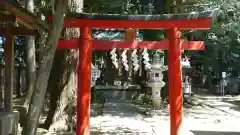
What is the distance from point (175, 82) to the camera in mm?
8008

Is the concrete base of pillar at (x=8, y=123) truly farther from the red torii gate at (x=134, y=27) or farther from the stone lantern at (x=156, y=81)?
the stone lantern at (x=156, y=81)

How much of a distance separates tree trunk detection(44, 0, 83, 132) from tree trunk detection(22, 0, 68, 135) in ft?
13.7

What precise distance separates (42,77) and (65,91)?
4.38 m

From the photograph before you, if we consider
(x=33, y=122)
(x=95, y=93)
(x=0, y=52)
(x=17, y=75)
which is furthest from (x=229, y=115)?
(x=0, y=52)

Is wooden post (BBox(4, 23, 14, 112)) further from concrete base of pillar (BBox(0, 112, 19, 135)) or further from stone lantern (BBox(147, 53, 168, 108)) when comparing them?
stone lantern (BBox(147, 53, 168, 108))

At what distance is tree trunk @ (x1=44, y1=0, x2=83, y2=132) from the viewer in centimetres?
1033

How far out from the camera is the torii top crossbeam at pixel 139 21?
7.62 metres

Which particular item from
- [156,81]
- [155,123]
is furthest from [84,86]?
[156,81]

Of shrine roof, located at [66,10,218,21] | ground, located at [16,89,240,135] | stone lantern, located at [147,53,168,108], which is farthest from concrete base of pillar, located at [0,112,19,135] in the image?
stone lantern, located at [147,53,168,108]

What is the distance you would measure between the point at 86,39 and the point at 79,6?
9.98ft

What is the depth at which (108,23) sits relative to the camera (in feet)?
25.8

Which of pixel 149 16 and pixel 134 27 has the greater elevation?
pixel 149 16

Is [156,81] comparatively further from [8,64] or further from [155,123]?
[8,64]

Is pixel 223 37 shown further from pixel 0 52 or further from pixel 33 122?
pixel 33 122
